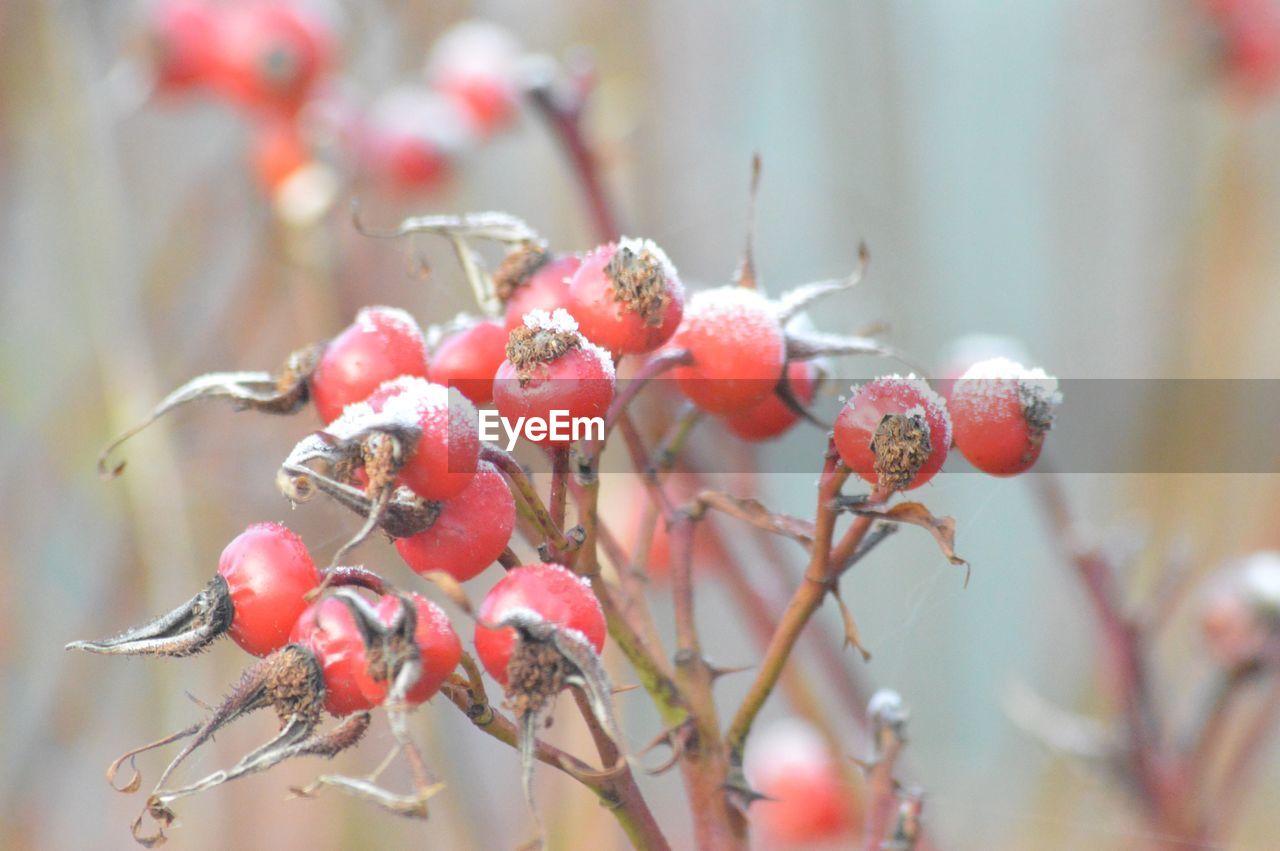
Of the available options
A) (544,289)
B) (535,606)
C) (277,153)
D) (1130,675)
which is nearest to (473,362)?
(544,289)

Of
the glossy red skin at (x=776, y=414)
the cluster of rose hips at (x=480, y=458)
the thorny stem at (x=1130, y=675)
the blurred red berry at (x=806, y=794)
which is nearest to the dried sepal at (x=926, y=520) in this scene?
the cluster of rose hips at (x=480, y=458)

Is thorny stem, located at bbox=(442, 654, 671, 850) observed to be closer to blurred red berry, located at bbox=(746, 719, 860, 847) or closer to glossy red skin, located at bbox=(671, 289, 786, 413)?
glossy red skin, located at bbox=(671, 289, 786, 413)

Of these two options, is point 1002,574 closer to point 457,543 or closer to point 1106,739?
point 1106,739

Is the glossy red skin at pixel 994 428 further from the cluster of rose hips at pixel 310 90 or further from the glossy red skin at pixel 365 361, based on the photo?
the cluster of rose hips at pixel 310 90

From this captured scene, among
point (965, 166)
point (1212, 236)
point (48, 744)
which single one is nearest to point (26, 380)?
point (48, 744)

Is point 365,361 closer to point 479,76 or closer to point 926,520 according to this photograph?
point 926,520

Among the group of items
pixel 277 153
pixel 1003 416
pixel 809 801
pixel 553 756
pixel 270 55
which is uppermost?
pixel 270 55

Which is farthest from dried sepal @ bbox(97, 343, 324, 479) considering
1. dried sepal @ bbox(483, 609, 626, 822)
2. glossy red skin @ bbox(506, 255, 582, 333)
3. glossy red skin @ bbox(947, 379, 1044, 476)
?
glossy red skin @ bbox(947, 379, 1044, 476)
